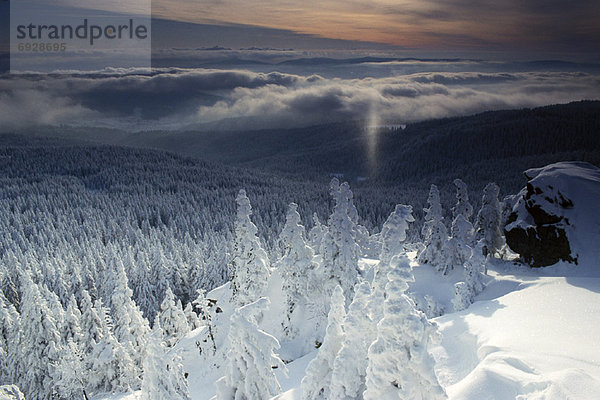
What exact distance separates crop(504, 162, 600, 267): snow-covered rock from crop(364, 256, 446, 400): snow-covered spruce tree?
23155mm

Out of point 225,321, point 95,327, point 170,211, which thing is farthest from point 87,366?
point 170,211

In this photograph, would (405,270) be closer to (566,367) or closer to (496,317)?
(566,367)

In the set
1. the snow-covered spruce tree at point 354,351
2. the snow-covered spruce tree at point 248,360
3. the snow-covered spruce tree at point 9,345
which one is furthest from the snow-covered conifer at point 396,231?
the snow-covered spruce tree at point 9,345

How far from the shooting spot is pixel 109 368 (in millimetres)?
32156

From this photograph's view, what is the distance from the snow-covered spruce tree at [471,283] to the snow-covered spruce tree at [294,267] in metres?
11.1

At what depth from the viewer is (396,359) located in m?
9.09

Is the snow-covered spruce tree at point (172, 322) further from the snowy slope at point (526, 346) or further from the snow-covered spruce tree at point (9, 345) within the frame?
the snowy slope at point (526, 346)

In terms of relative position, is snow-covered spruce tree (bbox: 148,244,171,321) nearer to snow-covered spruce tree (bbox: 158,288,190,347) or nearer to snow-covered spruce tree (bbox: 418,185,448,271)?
snow-covered spruce tree (bbox: 158,288,190,347)

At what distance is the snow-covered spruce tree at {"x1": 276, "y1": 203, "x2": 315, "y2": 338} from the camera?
29594mm

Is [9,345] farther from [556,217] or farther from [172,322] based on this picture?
[556,217]

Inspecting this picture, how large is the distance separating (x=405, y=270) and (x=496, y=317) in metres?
10.2

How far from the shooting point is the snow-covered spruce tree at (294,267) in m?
29.6

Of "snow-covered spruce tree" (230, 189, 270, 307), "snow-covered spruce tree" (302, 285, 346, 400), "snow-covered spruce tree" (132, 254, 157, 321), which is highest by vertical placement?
"snow-covered spruce tree" (302, 285, 346, 400)

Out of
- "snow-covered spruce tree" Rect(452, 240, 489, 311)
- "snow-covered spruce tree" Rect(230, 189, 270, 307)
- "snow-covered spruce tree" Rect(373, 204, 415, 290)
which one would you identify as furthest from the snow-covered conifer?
"snow-covered spruce tree" Rect(230, 189, 270, 307)
